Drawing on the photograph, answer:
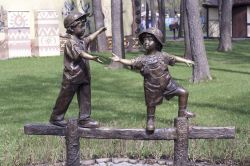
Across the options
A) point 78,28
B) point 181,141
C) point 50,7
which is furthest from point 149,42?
point 50,7

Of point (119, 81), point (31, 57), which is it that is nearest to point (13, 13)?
point (31, 57)

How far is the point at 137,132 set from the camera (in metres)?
5.58

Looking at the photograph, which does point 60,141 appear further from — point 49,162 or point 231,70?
point 231,70

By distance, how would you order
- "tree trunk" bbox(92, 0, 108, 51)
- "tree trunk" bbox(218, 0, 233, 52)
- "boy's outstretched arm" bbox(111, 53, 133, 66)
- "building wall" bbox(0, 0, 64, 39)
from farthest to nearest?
"building wall" bbox(0, 0, 64, 39), "tree trunk" bbox(218, 0, 233, 52), "tree trunk" bbox(92, 0, 108, 51), "boy's outstretched arm" bbox(111, 53, 133, 66)

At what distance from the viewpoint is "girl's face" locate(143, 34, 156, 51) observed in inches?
216

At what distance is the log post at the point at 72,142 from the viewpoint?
5.70 metres

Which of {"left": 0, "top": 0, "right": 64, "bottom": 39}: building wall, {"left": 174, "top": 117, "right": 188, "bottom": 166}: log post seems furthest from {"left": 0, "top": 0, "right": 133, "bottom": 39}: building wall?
{"left": 174, "top": 117, "right": 188, "bottom": 166}: log post

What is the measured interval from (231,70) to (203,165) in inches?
472

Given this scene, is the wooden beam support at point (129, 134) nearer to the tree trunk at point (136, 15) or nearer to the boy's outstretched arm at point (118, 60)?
the boy's outstretched arm at point (118, 60)

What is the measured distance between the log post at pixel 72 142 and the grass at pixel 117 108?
86 cm

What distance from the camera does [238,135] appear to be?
737cm

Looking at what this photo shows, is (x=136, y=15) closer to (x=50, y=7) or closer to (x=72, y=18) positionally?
(x=50, y=7)

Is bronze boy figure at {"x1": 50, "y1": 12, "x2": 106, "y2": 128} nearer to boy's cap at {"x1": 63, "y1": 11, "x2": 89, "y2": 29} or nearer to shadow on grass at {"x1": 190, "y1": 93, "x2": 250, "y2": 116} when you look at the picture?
boy's cap at {"x1": 63, "y1": 11, "x2": 89, "y2": 29}

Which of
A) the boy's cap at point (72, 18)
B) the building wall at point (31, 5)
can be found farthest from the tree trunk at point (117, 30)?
the boy's cap at point (72, 18)
